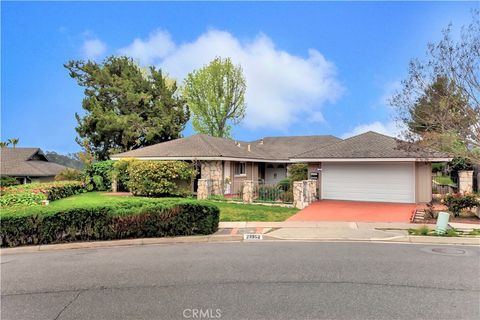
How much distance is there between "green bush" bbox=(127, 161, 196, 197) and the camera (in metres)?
22.3

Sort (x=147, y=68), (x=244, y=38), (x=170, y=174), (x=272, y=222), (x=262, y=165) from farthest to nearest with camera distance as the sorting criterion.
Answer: (x=147, y=68)
(x=262, y=165)
(x=170, y=174)
(x=244, y=38)
(x=272, y=222)

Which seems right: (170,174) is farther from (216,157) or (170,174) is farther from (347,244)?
(347,244)

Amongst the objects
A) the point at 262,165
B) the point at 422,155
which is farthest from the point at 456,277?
the point at 262,165

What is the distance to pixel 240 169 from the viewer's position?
2823 cm

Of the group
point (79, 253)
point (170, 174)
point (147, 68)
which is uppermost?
point (147, 68)

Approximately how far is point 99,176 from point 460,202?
23.3 meters

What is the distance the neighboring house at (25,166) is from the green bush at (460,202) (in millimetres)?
33242

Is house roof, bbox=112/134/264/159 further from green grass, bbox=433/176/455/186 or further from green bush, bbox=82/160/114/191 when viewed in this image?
green grass, bbox=433/176/455/186

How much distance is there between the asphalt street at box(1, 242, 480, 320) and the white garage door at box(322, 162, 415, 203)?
11.6 m

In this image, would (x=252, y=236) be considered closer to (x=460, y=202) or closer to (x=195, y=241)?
(x=195, y=241)

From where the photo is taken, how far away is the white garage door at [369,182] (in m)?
20.7

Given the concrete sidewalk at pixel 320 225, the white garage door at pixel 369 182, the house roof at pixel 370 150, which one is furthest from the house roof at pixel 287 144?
the concrete sidewalk at pixel 320 225

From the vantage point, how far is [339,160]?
70.8 ft

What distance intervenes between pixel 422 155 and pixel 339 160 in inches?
174
